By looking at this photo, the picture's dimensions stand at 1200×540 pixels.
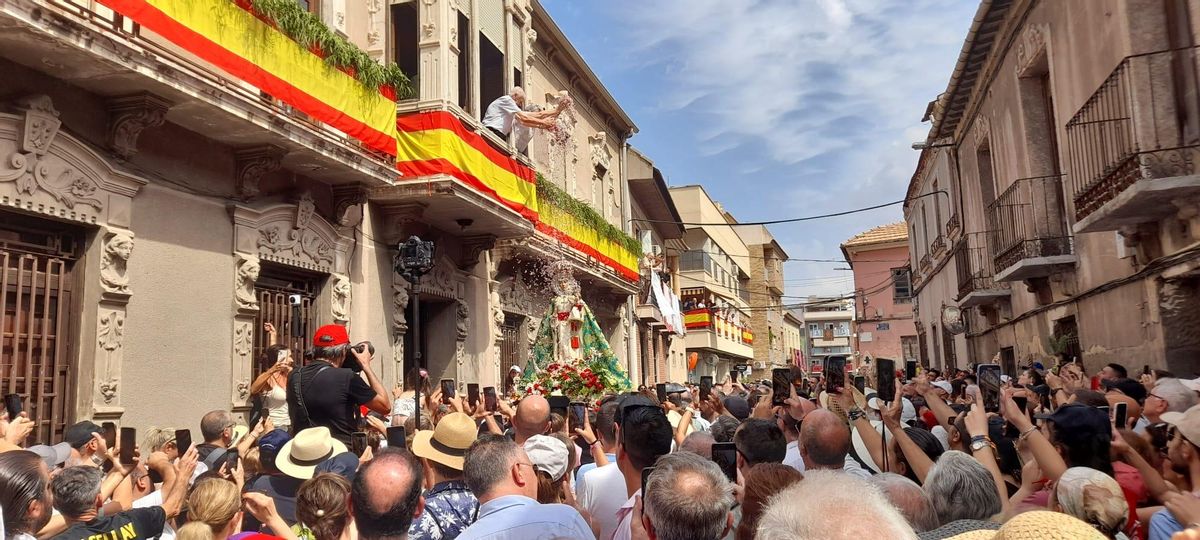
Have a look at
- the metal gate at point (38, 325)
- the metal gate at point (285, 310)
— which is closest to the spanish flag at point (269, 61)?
the metal gate at point (285, 310)

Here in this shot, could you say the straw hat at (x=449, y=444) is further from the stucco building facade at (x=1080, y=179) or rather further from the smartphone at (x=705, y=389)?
the stucco building facade at (x=1080, y=179)

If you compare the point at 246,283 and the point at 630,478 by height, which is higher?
the point at 246,283

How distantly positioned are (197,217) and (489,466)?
19.1 feet

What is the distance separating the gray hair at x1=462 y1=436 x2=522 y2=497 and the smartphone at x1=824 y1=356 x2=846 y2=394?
2.73 metres

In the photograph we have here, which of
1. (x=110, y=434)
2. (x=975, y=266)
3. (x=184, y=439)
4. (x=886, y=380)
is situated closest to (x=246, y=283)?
(x=110, y=434)

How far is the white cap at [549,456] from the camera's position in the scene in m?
3.62

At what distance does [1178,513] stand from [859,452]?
2447 millimetres

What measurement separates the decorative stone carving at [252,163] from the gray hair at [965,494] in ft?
22.8

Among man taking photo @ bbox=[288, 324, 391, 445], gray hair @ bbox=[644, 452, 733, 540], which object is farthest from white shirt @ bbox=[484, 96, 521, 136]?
gray hair @ bbox=[644, 452, 733, 540]

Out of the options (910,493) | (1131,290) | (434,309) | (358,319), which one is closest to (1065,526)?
(910,493)

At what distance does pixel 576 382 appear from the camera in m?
9.27

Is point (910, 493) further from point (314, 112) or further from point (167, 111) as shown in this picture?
point (314, 112)

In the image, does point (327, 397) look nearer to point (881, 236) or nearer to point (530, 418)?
point (530, 418)

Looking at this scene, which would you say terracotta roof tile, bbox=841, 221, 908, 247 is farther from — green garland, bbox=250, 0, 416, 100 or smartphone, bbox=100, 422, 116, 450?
smartphone, bbox=100, 422, 116, 450
